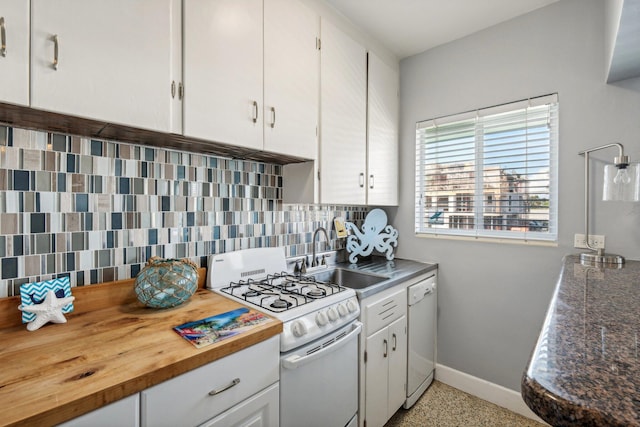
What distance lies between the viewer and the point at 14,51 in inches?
34.4

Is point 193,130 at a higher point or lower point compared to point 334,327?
higher

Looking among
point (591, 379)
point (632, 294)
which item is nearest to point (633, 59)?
point (632, 294)

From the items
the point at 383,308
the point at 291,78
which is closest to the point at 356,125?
the point at 291,78

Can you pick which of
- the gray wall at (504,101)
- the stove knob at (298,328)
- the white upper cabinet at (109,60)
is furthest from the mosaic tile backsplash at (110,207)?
the gray wall at (504,101)

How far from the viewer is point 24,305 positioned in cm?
108

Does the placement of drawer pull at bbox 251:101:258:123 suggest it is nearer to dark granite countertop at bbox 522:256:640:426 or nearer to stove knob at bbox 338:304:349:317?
stove knob at bbox 338:304:349:317

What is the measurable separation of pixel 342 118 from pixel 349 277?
1086mm

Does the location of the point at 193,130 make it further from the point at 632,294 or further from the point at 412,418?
the point at 412,418

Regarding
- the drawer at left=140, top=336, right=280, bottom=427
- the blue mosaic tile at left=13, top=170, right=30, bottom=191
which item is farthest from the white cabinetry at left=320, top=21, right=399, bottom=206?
the blue mosaic tile at left=13, top=170, right=30, bottom=191

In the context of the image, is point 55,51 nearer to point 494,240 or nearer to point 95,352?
point 95,352

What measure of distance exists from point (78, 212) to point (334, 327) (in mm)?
1200

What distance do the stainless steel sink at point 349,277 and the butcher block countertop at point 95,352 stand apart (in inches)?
34.9

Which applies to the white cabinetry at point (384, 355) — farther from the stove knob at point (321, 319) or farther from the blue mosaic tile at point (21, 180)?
the blue mosaic tile at point (21, 180)

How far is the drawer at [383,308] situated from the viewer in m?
1.68
